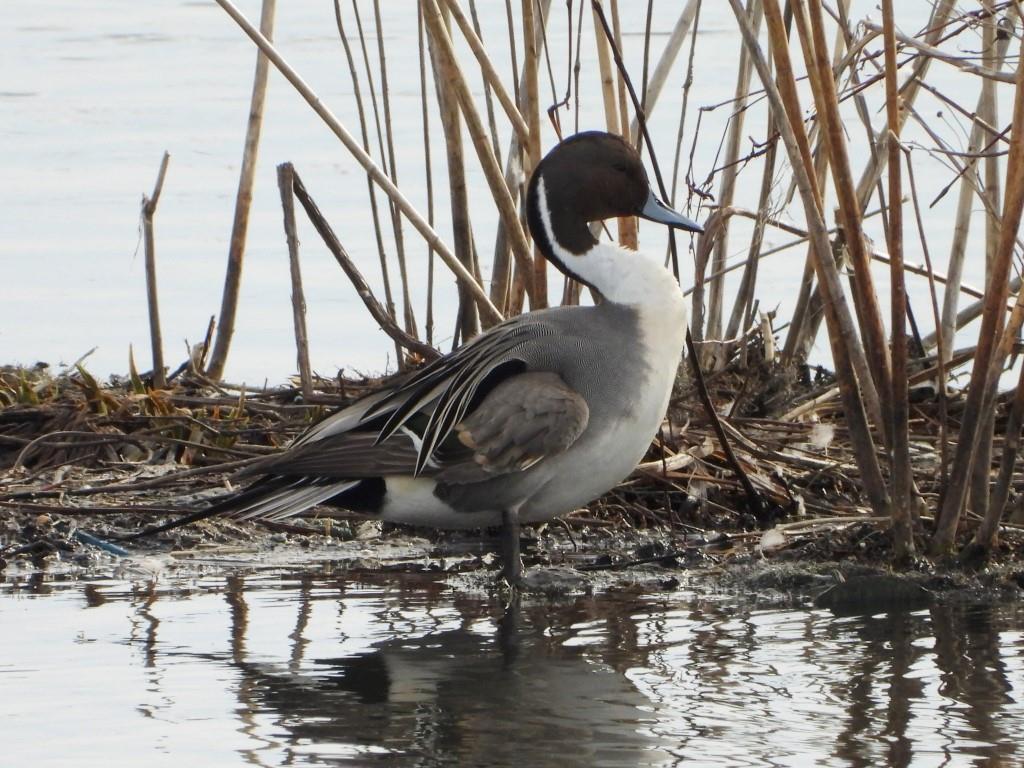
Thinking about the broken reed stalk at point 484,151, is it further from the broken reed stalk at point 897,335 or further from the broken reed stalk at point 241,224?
the broken reed stalk at point 897,335

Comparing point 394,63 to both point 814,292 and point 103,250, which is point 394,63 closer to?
point 103,250

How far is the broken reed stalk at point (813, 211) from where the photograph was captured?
4082 millimetres

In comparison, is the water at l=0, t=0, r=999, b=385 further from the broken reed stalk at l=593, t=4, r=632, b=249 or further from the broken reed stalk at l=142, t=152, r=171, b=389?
the broken reed stalk at l=593, t=4, r=632, b=249

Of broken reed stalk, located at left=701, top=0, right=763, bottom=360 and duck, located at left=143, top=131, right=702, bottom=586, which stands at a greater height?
broken reed stalk, located at left=701, top=0, right=763, bottom=360

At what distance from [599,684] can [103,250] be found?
471 centimetres

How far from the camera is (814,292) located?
6.10m

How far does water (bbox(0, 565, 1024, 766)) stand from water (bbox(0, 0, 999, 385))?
219 cm

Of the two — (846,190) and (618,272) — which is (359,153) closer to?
(618,272)

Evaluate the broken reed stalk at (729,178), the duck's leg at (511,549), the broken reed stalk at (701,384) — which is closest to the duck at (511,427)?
the duck's leg at (511,549)

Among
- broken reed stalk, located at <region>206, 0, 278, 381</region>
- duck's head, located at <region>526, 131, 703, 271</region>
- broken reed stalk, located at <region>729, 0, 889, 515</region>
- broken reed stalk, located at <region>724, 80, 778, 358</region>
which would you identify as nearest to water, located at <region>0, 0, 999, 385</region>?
broken reed stalk, located at <region>724, 80, 778, 358</region>

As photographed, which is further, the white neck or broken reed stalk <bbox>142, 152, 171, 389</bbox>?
broken reed stalk <bbox>142, 152, 171, 389</bbox>

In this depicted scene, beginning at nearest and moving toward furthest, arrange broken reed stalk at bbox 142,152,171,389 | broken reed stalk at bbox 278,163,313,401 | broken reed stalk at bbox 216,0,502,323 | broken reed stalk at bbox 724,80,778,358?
1. broken reed stalk at bbox 216,0,502,323
2. broken reed stalk at bbox 724,80,778,358
3. broken reed stalk at bbox 278,163,313,401
4. broken reed stalk at bbox 142,152,171,389

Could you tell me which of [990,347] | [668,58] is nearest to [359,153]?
[668,58]

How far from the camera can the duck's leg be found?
4.34 m
